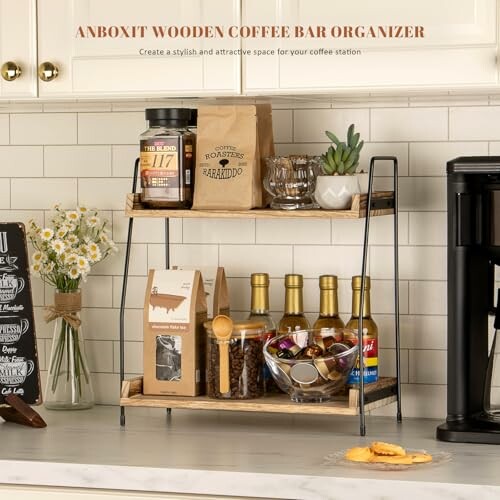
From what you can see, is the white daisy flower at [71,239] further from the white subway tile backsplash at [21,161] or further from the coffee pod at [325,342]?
the coffee pod at [325,342]

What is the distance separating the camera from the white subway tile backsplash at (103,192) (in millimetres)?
2689

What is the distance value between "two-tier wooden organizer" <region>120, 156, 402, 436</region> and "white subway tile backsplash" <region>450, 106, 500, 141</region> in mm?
194

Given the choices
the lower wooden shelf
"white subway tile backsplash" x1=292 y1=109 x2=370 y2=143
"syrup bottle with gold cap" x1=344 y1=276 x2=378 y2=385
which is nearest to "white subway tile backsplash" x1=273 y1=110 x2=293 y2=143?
"white subway tile backsplash" x1=292 y1=109 x2=370 y2=143

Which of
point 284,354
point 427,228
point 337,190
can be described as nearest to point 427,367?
point 427,228

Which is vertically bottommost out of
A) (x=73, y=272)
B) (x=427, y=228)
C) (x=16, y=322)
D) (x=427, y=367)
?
(x=427, y=367)

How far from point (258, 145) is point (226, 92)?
0.14 metres

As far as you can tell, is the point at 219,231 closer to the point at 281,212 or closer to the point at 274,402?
the point at 281,212

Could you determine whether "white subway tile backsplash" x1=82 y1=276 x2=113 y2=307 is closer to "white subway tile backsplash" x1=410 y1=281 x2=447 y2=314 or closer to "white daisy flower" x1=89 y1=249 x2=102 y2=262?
"white daisy flower" x1=89 y1=249 x2=102 y2=262

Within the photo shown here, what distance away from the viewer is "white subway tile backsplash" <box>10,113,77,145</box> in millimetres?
2709

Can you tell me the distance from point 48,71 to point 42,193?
482mm

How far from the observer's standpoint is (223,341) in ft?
7.63

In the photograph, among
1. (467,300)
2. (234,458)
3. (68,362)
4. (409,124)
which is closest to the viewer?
(234,458)

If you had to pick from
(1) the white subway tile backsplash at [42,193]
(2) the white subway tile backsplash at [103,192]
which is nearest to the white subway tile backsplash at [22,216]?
(1) the white subway tile backsplash at [42,193]

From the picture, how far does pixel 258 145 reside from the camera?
2334mm
